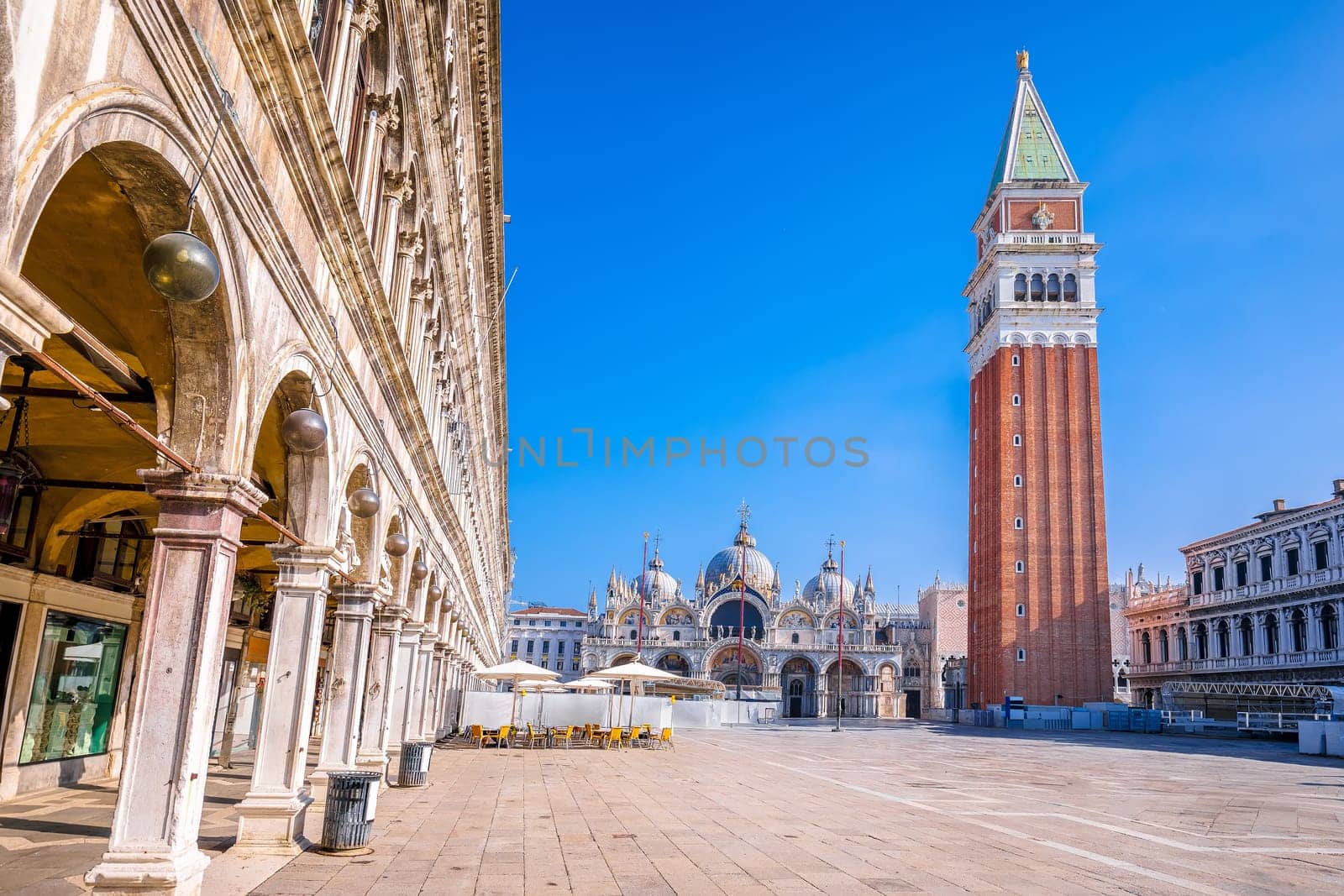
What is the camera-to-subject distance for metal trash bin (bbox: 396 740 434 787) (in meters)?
16.3

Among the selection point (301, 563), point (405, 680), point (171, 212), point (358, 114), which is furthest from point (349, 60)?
point (405, 680)

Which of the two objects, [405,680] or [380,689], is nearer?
[380,689]

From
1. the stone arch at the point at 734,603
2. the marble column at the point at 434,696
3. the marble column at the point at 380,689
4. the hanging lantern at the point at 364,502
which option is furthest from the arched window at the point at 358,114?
the stone arch at the point at 734,603

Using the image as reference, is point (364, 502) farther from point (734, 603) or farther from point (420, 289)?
point (734, 603)

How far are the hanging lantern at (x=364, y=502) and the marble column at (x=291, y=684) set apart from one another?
0.95 meters

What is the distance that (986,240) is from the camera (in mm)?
74500

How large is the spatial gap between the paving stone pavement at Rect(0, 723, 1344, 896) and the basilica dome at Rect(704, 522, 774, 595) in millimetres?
74443

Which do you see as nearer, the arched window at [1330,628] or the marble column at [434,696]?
the marble column at [434,696]

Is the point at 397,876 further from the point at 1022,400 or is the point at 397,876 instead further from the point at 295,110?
the point at 1022,400

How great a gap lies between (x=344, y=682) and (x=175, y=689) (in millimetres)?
6417

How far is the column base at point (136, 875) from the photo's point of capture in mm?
6684

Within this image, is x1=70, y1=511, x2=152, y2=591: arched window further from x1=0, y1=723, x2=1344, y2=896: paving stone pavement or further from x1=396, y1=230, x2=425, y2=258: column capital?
x1=396, y1=230, x2=425, y2=258: column capital

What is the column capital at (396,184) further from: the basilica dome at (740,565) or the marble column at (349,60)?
the basilica dome at (740,565)

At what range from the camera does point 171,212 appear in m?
6.04
